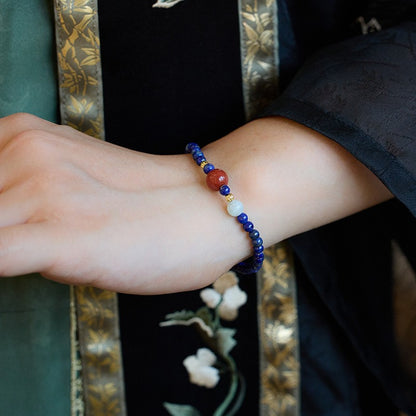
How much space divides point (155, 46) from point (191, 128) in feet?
0.31

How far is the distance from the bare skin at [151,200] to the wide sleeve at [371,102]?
0.02 m

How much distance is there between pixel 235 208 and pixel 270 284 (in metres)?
0.21

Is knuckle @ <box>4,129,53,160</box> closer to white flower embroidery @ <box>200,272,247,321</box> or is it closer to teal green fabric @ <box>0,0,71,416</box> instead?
teal green fabric @ <box>0,0,71,416</box>

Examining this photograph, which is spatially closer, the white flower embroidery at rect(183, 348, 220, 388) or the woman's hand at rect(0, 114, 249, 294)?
the woman's hand at rect(0, 114, 249, 294)

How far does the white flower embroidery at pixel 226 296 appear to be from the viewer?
0.59m

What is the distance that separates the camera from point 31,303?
1.83ft

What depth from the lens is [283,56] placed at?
56 centimetres

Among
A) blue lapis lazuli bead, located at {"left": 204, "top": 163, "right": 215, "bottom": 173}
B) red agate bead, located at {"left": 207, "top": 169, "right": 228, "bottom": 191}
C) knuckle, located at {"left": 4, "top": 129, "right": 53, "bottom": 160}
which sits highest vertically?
knuckle, located at {"left": 4, "top": 129, "right": 53, "bottom": 160}

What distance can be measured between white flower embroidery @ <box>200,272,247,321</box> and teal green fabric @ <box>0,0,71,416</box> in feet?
0.54

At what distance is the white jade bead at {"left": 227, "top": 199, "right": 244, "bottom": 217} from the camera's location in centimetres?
42

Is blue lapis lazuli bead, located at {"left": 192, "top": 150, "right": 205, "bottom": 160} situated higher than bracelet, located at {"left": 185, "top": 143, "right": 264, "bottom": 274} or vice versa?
blue lapis lazuli bead, located at {"left": 192, "top": 150, "right": 205, "bottom": 160}

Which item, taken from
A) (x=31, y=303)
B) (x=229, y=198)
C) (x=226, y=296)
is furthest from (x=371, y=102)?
(x=31, y=303)

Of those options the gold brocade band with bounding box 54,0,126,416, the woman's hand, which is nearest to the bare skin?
the woman's hand

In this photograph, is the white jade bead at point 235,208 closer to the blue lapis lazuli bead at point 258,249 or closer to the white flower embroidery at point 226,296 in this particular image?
the blue lapis lazuli bead at point 258,249
